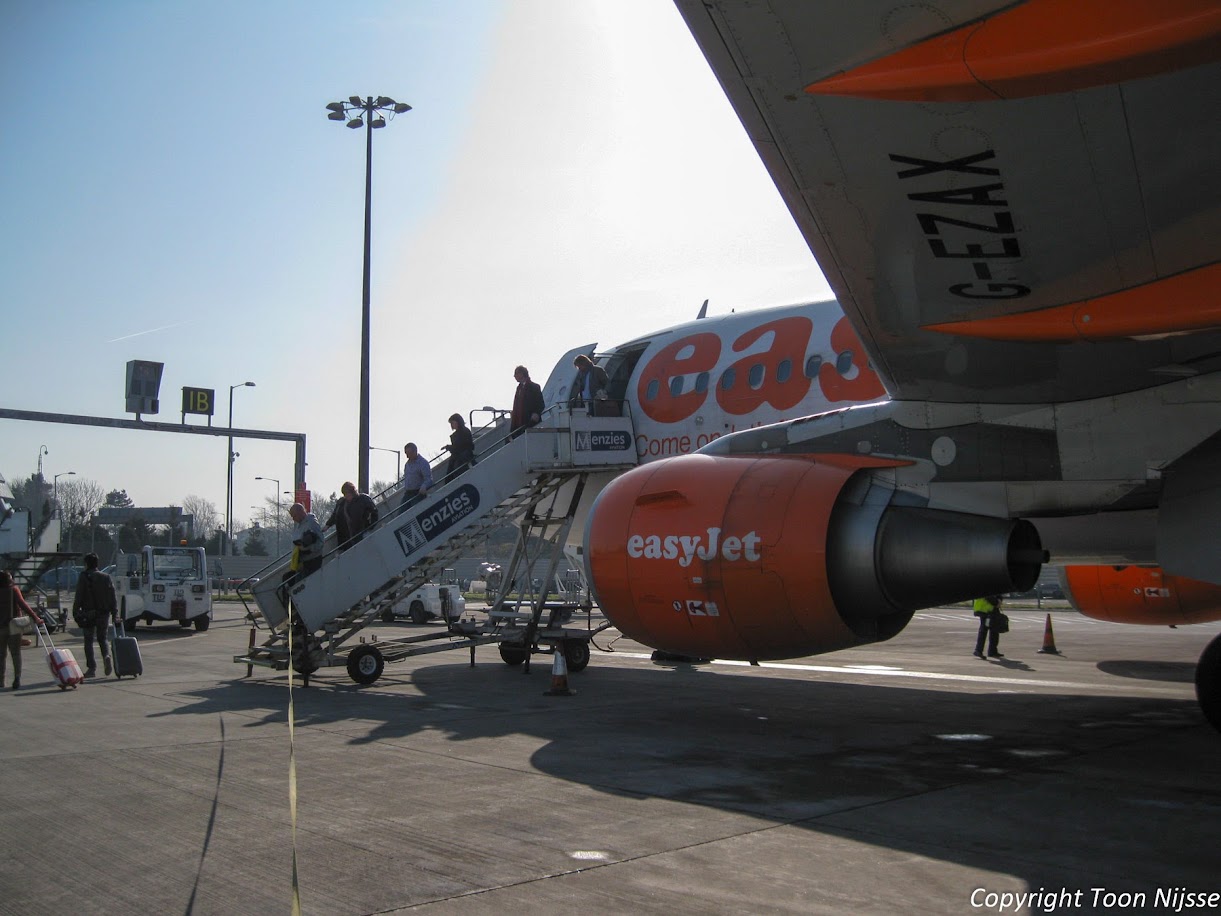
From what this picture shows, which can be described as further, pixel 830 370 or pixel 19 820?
pixel 830 370

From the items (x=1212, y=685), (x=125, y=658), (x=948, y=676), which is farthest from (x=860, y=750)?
(x=125, y=658)

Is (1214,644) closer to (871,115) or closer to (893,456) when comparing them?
(893,456)

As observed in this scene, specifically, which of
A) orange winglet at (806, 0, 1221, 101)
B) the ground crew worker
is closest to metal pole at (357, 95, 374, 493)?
the ground crew worker

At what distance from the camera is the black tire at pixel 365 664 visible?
12.9m

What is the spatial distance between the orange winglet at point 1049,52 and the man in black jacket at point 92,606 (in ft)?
45.9

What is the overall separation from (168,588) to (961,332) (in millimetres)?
26467

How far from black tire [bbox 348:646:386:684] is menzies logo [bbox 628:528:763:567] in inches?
217

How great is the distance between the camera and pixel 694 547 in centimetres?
852

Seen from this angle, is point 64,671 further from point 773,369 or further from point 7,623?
point 773,369

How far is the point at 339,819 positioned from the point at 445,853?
106 centimetres

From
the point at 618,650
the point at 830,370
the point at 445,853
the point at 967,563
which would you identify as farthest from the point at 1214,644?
the point at 618,650

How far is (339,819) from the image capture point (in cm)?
585

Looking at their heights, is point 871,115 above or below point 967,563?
above

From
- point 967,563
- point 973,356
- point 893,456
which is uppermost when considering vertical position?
point 973,356
